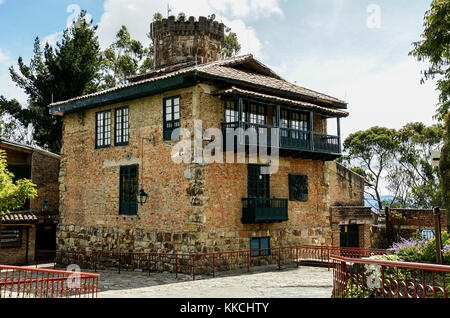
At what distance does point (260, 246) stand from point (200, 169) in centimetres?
458

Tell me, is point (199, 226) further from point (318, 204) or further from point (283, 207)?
point (318, 204)

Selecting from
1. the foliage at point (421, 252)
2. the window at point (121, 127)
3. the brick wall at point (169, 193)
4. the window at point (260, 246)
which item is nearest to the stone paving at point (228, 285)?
the window at point (260, 246)

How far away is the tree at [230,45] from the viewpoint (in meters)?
38.0

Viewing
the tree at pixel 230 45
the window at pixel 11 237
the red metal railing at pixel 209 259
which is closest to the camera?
the red metal railing at pixel 209 259

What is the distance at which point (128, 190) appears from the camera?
1973 centimetres

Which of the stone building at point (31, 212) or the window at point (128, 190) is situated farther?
the stone building at point (31, 212)

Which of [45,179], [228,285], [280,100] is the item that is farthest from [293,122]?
[45,179]

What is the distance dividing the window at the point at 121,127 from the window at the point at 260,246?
24.0 feet

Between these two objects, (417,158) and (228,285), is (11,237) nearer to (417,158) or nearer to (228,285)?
(228,285)

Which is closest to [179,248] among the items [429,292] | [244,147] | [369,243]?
[244,147]

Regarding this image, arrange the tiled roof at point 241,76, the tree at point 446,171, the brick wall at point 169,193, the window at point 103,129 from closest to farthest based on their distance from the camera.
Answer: the tree at point 446,171 → the brick wall at point 169,193 → the tiled roof at point 241,76 → the window at point 103,129

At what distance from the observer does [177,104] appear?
18.0 m

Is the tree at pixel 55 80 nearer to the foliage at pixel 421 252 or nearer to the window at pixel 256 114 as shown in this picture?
the window at pixel 256 114
